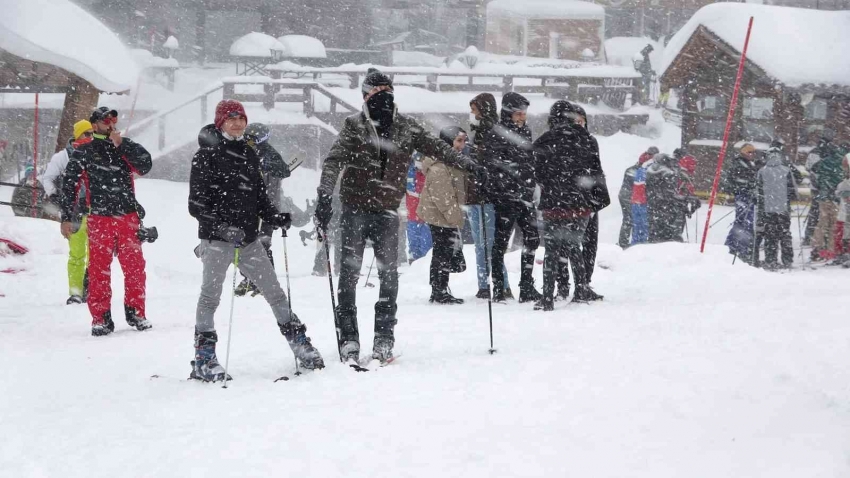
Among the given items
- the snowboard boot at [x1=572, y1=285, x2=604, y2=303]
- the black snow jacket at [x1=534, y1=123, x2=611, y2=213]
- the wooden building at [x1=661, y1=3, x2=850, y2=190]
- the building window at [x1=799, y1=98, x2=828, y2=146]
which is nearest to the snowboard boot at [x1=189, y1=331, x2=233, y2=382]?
the black snow jacket at [x1=534, y1=123, x2=611, y2=213]

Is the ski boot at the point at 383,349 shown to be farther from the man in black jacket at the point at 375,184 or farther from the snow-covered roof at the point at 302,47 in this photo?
the snow-covered roof at the point at 302,47

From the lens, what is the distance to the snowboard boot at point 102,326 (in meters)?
6.61

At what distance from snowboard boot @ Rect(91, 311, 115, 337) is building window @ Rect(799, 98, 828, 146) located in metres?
15.4

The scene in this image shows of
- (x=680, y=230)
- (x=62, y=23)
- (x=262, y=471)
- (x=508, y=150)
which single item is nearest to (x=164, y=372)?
(x=262, y=471)

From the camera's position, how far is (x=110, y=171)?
6504mm

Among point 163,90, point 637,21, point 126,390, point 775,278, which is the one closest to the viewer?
point 126,390

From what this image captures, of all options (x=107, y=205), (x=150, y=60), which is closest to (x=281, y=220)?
(x=107, y=205)

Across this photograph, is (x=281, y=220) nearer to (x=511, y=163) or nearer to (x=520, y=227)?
(x=511, y=163)

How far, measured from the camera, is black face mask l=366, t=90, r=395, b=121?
495 cm

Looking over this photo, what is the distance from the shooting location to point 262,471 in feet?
10.8

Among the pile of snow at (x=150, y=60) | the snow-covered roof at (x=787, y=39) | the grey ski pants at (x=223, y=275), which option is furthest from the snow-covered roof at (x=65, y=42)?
the pile of snow at (x=150, y=60)

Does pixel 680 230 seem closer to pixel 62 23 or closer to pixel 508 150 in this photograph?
pixel 508 150

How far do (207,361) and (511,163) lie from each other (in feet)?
11.7

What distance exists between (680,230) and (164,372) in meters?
10.2
